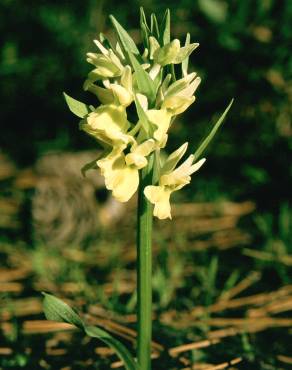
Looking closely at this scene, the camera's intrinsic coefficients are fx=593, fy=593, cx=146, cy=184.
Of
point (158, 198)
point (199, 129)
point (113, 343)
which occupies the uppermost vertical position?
point (199, 129)

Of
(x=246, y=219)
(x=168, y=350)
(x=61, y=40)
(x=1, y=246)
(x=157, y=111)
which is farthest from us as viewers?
(x=61, y=40)

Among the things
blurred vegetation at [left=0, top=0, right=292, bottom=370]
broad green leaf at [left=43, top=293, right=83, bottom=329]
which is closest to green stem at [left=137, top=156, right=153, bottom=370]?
broad green leaf at [left=43, top=293, right=83, bottom=329]

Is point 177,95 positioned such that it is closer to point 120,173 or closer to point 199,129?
point 120,173

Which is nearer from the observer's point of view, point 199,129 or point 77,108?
point 77,108

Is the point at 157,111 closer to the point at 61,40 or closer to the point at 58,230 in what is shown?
the point at 58,230

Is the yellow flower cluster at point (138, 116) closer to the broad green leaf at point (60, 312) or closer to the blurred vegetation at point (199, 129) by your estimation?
the broad green leaf at point (60, 312)

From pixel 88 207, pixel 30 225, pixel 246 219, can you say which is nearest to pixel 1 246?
pixel 30 225

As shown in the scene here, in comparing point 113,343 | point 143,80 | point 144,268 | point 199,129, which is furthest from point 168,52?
point 199,129
